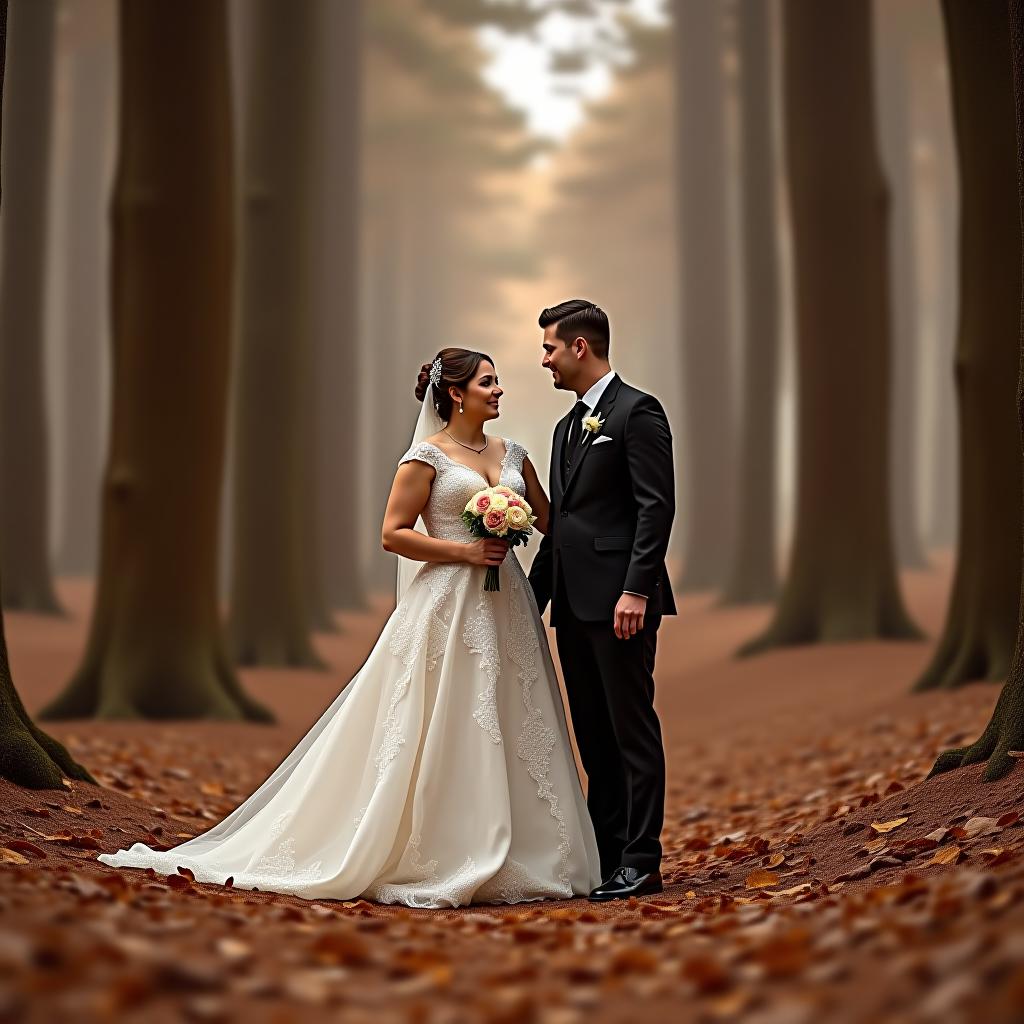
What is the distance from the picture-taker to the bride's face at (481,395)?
5.38 m

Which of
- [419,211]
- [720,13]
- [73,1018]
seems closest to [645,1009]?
[73,1018]

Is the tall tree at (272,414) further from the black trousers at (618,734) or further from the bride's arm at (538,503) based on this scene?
the black trousers at (618,734)

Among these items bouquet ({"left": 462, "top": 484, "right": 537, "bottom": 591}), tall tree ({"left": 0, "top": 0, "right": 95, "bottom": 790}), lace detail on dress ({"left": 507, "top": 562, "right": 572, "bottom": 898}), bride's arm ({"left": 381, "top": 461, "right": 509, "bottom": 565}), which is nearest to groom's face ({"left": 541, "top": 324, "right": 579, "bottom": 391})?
bouquet ({"left": 462, "top": 484, "right": 537, "bottom": 591})

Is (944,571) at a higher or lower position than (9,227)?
lower

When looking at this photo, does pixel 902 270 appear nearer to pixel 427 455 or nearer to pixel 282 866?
pixel 427 455

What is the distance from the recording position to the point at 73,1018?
259 cm

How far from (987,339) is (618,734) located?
504cm

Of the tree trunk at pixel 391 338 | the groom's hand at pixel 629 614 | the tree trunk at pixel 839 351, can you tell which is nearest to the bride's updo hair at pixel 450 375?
the groom's hand at pixel 629 614

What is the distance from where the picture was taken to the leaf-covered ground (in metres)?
2.82

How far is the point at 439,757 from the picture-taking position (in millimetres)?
4980

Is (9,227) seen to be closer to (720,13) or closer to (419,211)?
(720,13)

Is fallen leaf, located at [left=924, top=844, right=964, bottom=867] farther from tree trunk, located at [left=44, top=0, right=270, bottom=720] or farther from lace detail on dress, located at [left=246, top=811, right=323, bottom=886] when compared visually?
tree trunk, located at [left=44, top=0, right=270, bottom=720]

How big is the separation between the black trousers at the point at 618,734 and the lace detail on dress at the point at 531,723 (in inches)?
5.6

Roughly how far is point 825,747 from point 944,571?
17005mm
